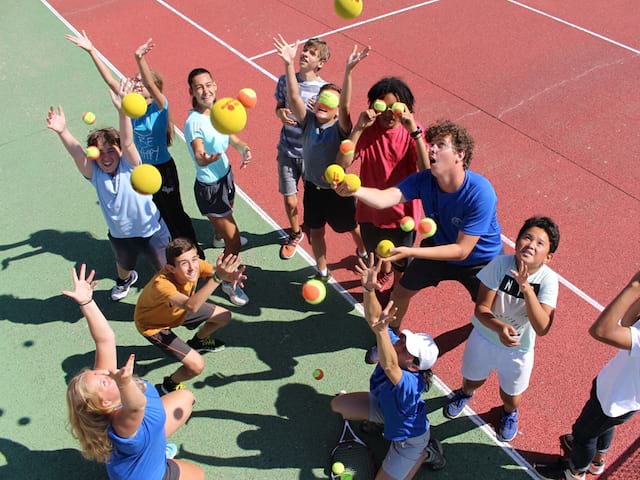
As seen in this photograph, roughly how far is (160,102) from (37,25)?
844cm

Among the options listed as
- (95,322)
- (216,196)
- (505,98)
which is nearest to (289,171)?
(216,196)

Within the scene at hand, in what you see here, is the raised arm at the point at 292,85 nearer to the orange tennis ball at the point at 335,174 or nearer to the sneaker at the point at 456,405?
the orange tennis ball at the point at 335,174

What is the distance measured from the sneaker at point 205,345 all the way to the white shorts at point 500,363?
2420 millimetres

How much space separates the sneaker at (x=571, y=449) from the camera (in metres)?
4.39

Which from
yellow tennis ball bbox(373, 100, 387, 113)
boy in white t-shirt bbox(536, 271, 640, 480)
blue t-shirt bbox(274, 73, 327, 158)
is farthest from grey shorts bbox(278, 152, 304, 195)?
boy in white t-shirt bbox(536, 271, 640, 480)

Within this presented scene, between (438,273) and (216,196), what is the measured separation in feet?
7.94

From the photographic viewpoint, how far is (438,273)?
16.0 feet

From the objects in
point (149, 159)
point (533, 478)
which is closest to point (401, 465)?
Answer: point (533, 478)

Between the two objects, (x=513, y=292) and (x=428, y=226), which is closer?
(x=513, y=292)

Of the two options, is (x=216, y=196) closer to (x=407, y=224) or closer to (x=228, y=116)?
(x=228, y=116)

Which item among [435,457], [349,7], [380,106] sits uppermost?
[349,7]

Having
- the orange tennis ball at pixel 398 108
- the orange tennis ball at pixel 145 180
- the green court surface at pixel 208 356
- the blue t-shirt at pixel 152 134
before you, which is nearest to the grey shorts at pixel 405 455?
the green court surface at pixel 208 356

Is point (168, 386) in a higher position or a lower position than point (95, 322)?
lower

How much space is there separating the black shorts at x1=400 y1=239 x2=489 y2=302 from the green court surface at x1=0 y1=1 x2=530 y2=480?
3.09ft
